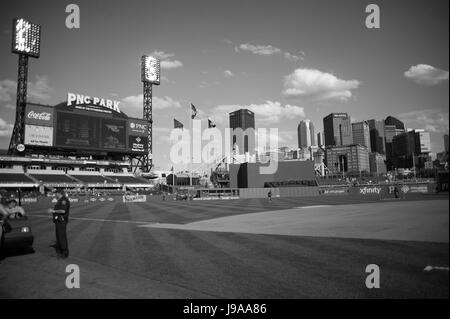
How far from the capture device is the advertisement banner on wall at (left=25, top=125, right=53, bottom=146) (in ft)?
201

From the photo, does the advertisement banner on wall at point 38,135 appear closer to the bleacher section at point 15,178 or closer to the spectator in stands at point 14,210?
the bleacher section at point 15,178

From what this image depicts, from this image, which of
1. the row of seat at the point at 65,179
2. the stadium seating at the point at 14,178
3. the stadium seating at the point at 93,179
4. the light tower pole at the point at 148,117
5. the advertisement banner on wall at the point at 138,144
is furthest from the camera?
the light tower pole at the point at 148,117

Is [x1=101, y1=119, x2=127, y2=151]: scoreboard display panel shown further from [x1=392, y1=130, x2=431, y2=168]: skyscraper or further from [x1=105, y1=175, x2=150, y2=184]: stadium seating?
[x1=392, y1=130, x2=431, y2=168]: skyscraper

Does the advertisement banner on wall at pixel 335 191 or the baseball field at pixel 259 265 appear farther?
the advertisement banner on wall at pixel 335 191

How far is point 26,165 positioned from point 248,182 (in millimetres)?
51941

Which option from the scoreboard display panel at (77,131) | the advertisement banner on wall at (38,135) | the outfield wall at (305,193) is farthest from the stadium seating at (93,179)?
the outfield wall at (305,193)

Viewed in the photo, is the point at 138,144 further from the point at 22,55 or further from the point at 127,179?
the point at 22,55

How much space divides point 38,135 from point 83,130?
8.65 meters

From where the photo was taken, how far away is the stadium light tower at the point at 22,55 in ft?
204

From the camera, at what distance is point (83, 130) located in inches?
2640

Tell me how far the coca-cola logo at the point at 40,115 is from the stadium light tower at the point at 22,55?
7.00 feet

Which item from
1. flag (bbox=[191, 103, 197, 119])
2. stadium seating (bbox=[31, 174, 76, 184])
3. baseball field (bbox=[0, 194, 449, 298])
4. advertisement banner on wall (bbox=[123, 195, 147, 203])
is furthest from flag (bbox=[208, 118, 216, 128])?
baseball field (bbox=[0, 194, 449, 298])
